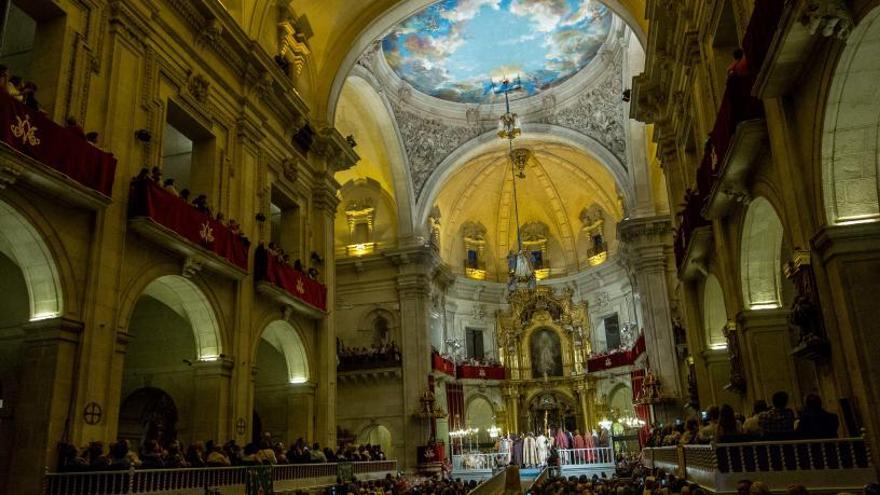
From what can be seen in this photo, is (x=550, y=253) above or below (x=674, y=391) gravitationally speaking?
above

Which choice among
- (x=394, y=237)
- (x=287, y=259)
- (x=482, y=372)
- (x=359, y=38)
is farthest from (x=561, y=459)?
(x=359, y=38)

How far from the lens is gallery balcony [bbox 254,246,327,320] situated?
614 inches

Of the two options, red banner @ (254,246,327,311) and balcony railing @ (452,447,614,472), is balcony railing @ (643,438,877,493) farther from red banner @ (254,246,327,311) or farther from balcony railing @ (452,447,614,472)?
balcony railing @ (452,447,614,472)

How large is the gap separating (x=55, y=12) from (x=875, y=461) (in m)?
12.5

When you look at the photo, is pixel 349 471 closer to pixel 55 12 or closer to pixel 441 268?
pixel 55 12

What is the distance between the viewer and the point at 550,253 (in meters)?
36.3

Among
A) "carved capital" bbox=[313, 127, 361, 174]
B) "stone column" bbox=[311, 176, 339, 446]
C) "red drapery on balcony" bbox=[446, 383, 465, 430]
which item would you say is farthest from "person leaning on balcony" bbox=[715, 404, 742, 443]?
"red drapery on balcony" bbox=[446, 383, 465, 430]

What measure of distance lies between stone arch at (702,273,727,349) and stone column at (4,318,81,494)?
1186 centimetres

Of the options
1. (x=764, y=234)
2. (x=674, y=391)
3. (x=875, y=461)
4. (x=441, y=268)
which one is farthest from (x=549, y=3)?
(x=875, y=461)

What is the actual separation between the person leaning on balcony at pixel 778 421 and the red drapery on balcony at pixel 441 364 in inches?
837

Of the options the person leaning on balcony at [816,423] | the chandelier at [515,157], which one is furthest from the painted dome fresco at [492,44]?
the person leaning on balcony at [816,423]

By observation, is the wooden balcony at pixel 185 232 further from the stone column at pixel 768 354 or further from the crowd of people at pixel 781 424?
the stone column at pixel 768 354

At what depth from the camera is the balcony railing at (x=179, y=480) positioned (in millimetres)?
9047

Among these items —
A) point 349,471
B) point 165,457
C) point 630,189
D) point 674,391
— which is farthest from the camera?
point 630,189
